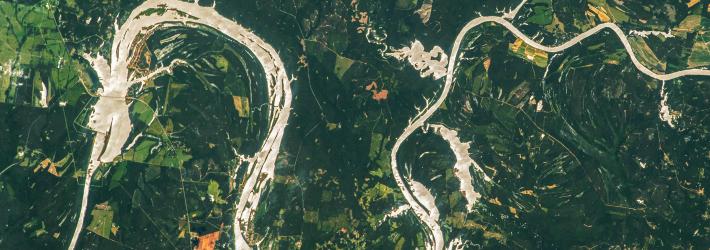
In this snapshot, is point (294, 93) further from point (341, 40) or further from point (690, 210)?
point (690, 210)

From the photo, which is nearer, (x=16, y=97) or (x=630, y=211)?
(x=16, y=97)

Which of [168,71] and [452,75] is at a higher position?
[168,71]

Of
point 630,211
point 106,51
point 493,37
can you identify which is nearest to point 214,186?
point 106,51

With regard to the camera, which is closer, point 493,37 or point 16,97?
point 16,97

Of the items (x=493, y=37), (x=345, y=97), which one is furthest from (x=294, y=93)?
(x=493, y=37)

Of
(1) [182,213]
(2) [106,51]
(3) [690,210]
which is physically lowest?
(3) [690,210]

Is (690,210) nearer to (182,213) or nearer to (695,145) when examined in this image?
(695,145)

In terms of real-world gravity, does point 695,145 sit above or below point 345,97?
below

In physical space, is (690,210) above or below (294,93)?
below

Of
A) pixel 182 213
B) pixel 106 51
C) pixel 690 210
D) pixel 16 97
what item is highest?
pixel 106 51
